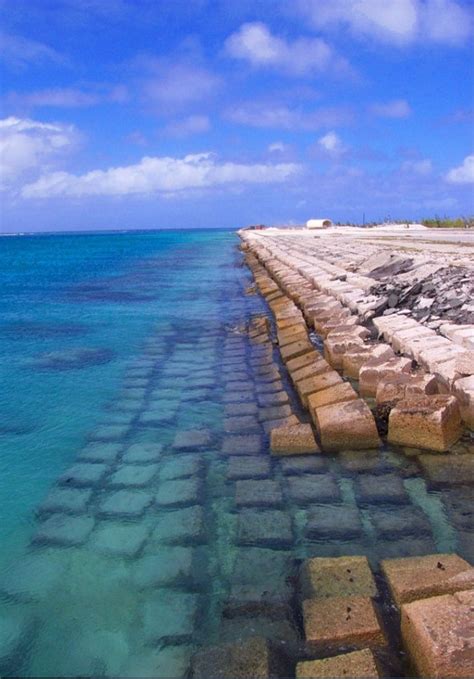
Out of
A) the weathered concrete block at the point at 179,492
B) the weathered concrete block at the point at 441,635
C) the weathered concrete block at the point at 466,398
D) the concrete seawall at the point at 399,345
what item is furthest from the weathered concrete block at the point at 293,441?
the weathered concrete block at the point at 441,635

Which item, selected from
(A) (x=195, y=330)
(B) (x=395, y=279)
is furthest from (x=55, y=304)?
(B) (x=395, y=279)

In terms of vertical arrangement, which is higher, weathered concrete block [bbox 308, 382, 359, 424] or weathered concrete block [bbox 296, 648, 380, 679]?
weathered concrete block [bbox 308, 382, 359, 424]

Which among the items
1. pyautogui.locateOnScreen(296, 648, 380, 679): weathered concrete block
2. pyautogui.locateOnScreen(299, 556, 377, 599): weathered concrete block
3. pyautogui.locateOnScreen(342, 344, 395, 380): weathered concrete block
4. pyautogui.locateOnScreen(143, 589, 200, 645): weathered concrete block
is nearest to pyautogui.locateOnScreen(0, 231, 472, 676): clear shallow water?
pyautogui.locateOnScreen(143, 589, 200, 645): weathered concrete block

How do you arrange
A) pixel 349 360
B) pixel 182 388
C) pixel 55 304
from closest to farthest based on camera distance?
pixel 349 360 → pixel 182 388 → pixel 55 304

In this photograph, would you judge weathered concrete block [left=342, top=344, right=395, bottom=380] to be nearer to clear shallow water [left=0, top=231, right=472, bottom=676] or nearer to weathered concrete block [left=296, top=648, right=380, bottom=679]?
clear shallow water [left=0, top=231, right=472, bottom=676]

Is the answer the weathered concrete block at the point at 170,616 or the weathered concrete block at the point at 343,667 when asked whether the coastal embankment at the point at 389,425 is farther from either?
the weathered concrete block at the point at 170,616

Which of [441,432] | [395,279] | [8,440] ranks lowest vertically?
[8,440]

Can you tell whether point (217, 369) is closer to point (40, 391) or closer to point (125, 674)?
point (40, 391)

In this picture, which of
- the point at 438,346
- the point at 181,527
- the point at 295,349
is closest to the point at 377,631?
the point at 181,527
